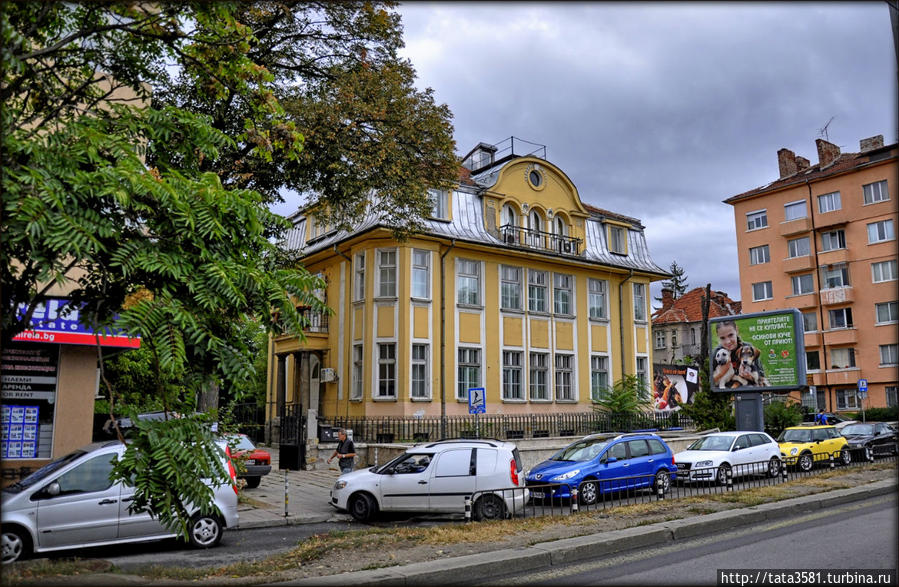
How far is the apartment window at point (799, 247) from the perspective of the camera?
5209 centimetres

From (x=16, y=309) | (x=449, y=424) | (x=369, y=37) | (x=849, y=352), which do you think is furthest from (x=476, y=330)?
(x=849, y=352)

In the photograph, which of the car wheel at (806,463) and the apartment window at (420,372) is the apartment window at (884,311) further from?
the apartment window at (420,372)

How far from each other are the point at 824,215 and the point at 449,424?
38300 millimetres

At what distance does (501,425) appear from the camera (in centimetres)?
2734

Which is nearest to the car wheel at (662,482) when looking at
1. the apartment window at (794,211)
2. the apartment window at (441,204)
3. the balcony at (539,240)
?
the apartment window at (441,204)

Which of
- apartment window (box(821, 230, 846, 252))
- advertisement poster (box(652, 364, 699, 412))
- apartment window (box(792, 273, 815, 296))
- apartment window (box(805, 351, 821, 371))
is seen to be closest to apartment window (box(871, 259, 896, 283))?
apartment window (box(821, 230, 846, 252))

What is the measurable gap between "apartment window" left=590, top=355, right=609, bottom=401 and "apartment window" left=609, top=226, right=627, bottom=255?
19.5 ft

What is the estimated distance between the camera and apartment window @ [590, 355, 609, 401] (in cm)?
3391

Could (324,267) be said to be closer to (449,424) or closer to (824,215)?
(449,424)

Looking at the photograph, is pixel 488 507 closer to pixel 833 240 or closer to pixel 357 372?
pixel 357 372

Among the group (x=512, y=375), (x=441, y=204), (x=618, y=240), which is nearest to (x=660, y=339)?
(x=618, y=240)

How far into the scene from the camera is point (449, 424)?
1031 inches

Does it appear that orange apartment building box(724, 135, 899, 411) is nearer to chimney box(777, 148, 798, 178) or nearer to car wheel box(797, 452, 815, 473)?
chimney box(777, 148, 798, 178)

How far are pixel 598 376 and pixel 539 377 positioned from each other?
3.86m
